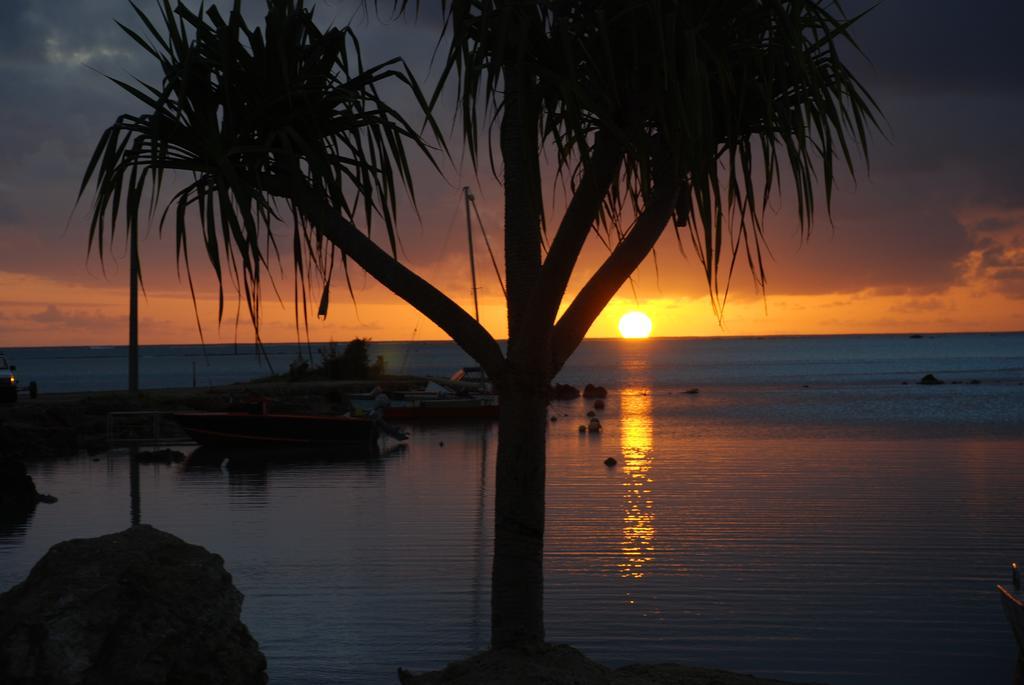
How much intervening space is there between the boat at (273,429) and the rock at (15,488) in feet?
36.9

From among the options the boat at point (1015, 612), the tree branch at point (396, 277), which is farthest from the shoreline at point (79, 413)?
the boat at point (1015, 612)

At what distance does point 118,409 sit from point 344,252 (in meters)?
34.0

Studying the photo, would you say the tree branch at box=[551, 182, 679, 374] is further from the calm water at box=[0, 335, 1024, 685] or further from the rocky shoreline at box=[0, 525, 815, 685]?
the calm water at box=[0, 335, 1024, 685]

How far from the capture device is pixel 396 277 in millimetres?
7105

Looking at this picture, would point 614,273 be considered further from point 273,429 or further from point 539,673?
point 273,429

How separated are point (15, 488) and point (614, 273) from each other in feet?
57.7

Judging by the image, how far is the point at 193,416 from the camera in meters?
32.4

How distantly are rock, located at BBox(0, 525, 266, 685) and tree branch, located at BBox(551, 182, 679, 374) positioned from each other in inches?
118

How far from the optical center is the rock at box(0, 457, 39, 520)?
20.4m

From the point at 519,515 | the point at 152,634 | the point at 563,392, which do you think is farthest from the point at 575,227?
the point at 563,392

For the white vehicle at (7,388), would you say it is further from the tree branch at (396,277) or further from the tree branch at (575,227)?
the tree branch at (575,227)

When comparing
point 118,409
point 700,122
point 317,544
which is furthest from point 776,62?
point 118,409

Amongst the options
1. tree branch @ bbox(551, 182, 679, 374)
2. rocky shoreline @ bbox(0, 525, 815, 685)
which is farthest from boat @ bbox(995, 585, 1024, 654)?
tree branch @ bbox(551, 182, 679, 374)

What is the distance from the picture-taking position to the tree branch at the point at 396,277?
Result: 7047mm
